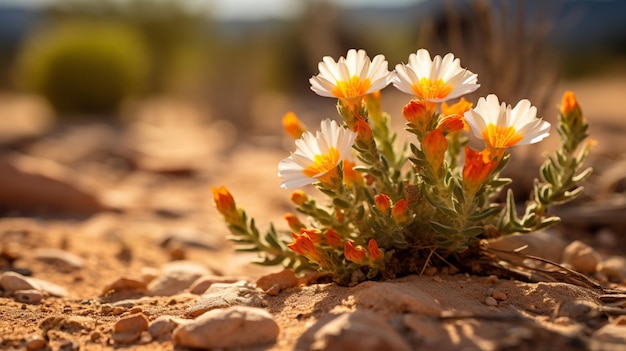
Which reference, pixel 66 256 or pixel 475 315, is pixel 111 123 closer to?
pixel 66 256

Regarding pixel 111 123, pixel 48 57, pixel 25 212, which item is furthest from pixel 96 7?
pixel 25 212

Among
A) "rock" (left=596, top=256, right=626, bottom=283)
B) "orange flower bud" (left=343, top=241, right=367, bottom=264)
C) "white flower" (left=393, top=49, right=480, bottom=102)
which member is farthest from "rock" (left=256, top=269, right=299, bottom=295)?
"rock" (left=596, top=256, right=626, bottom=283)

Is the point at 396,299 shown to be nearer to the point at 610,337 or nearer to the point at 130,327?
the point at 610,337

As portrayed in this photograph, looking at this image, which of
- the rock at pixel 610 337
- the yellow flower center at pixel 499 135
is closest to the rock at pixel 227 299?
the yellow flower center at pixel 499 135

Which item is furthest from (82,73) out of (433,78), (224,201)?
(433,78)

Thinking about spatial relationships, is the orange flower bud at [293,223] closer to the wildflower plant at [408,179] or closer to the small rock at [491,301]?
the wildflower plant at [408,179]
